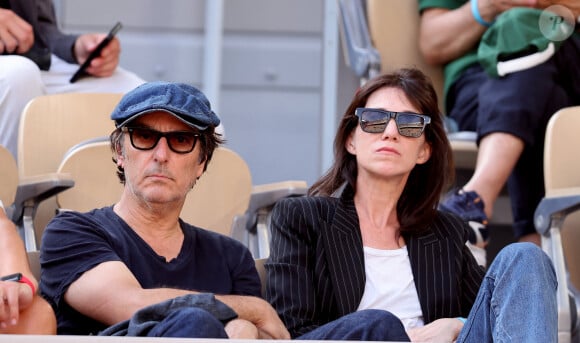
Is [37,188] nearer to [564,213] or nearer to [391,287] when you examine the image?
[391,287]

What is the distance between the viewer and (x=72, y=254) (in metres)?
2.36

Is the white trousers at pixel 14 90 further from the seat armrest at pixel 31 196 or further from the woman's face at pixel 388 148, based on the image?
the woman's face at pixel 388 148

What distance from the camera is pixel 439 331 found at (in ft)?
8.27

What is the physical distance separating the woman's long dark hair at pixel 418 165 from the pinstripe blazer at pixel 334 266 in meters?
0.10

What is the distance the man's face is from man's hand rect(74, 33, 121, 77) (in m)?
1.37

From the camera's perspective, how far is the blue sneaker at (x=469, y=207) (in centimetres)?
349

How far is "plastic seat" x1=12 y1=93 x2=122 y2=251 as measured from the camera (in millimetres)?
3318

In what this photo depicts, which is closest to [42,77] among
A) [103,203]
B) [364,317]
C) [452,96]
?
[103,203]

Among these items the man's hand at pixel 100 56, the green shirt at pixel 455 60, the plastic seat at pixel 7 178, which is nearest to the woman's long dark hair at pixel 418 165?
the plastic seat at pixel 7 178

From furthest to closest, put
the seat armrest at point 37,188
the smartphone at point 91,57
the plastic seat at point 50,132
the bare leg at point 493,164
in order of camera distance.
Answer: the smartphone at point 91,57, the bare leg at point 493,164, the plastic seat at point 50,132, the seat armrest at point 37,188

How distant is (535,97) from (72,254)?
1.93m

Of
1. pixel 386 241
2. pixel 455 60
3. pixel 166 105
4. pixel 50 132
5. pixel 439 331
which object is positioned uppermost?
pixel 166 105

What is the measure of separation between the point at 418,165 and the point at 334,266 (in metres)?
0.45

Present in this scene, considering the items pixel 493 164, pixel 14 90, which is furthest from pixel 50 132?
pixel 493 164
